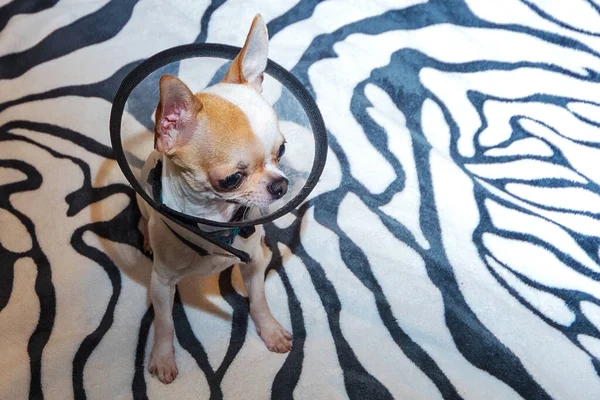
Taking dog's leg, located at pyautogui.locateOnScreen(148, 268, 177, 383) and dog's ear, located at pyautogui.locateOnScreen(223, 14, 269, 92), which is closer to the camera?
dog's ear, located at pyautogui.locateOnScreen(223, 14, 269, 92)

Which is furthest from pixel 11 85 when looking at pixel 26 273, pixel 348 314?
pixel 348 314

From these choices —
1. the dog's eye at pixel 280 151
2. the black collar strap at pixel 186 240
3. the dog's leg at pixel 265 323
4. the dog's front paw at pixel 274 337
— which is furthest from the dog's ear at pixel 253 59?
the dog's front paw at pixel 274 337

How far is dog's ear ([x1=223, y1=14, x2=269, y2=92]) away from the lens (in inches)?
49.1

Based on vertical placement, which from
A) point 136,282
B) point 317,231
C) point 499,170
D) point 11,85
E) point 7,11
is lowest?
point 136,282

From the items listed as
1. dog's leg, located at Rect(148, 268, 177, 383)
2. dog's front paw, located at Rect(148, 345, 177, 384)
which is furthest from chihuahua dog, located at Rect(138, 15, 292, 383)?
dog's front paw, located at Rect(148, 345, 177, 384)

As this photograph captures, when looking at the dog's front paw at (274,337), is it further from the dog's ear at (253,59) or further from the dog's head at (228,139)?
the dog's ear at (253,59)

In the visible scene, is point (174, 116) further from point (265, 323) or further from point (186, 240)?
point (265, 323)

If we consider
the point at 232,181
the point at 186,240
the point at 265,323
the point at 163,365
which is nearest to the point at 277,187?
the point at 232,181

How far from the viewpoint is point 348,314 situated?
1.73 m

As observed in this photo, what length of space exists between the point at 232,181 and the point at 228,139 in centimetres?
9

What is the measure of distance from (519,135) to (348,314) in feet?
2.80

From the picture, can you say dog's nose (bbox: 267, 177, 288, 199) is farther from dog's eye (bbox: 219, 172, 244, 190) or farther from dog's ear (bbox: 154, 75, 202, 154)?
dog's ear (bbox: 154, 75, 202, 154)

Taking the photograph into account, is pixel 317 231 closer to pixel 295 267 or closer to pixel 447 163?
pixel 295 267

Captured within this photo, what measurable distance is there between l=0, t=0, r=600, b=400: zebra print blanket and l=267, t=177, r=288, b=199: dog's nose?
579 millimetres
